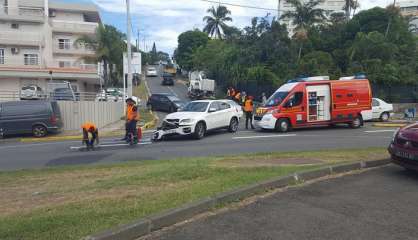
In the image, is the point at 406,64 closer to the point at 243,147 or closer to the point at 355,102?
the point at 355,102

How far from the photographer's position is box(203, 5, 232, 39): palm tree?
9506cm

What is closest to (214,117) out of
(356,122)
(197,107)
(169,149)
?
(197,107)

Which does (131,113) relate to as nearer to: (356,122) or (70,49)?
(356,122)

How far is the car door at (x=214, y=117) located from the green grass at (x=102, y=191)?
26.9 ft

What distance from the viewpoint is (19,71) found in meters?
47.8

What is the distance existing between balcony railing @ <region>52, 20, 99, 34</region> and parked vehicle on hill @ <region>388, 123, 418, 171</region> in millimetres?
51788

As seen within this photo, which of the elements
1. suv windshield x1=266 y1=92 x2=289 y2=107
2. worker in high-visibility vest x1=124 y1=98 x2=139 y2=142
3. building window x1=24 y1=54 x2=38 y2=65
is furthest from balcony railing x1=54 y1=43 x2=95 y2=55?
worker in high-visibility vest x1=124 y1=98 x2=139 y2=142

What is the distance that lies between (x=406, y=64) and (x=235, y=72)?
65.0 feet

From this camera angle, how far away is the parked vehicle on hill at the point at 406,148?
8.69 metres

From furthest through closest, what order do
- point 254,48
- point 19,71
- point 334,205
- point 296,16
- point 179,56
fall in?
point 179,56
point 296,16
point 254,48
point 19,71
point 334,205

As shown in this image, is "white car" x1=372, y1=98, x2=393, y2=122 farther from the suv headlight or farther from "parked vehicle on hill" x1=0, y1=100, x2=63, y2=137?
"parked vehicle on hill" x1=0, y1=100, x2=63, y2=137

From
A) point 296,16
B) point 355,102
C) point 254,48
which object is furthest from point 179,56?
point 355,102

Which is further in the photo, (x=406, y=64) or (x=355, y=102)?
(x=406, y=64)

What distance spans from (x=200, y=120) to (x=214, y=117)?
1.20 metres
